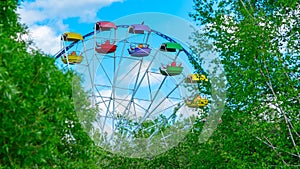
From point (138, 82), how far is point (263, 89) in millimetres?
2351

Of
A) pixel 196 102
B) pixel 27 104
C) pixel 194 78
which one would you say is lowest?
pixel 27 104

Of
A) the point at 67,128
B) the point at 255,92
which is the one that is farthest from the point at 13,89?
the point at 255,92

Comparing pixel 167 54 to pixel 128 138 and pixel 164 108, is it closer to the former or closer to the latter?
pixel 164 108

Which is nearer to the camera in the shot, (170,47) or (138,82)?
(170,47)

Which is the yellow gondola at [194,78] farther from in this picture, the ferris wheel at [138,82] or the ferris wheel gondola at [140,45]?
the ferris wheel gondola at [140,45]

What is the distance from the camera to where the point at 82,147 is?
23.6 feet

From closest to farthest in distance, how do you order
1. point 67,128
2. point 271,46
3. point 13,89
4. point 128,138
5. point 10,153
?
point 13,89, point 10,153, point 67,128, point 271,46, point 128,138

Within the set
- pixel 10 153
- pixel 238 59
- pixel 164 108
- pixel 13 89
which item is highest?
pixel 238 59

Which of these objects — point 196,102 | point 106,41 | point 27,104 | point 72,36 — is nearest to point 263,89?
point 196,102

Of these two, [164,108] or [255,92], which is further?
[164,108]

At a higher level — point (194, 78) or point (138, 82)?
point (194, 78)

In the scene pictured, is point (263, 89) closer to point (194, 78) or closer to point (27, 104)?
point (194, 78)

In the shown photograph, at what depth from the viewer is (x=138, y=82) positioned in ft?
33.1

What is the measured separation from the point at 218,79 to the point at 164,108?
1.17 meters
